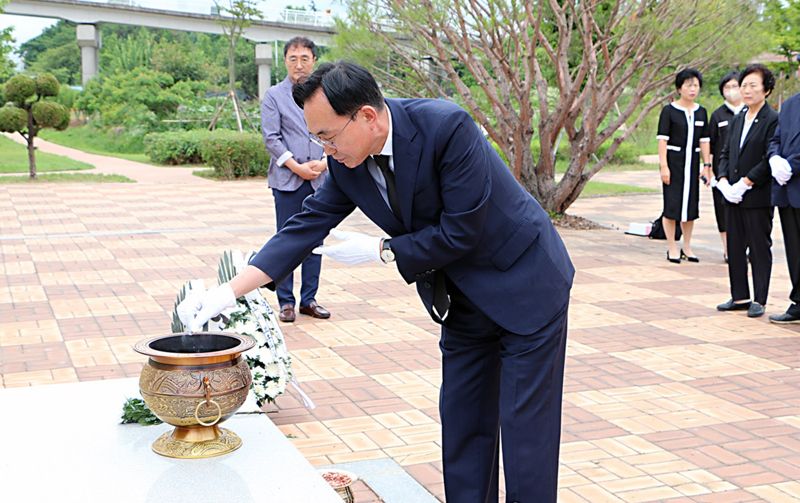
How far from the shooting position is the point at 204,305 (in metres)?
2.92

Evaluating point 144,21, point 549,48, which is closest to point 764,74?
Result: point 549,48

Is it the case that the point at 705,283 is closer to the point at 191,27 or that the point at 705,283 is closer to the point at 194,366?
the point at 194,366

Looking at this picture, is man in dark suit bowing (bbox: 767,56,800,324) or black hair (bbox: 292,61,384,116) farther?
man in dark suit bowing (bbox: 767,56,800,324)

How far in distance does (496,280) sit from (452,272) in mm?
133

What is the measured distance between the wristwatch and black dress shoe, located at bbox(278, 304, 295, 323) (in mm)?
3688

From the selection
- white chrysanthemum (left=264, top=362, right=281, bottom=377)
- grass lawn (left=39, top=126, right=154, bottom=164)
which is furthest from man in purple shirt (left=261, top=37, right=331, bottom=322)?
grass lawn (left=39, top=126, right=154, bottom=164)

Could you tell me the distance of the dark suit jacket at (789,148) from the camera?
248 inches

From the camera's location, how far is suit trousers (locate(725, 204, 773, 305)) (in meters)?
6.80

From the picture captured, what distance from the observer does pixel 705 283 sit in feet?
26.3

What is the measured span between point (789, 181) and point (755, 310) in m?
0.97

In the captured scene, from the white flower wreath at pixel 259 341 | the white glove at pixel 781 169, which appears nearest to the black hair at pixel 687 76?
the white glove at pixel 781 169

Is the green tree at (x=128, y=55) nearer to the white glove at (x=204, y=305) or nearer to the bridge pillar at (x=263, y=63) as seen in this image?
the bridge pillar at (x=263, y=63)

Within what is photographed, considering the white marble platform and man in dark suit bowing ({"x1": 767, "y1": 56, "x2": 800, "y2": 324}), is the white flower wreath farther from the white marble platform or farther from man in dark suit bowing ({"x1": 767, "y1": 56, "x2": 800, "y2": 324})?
man in dark suit bowing ({"x1": 767, "y1": 56, "x2": 800, "y2": 324})

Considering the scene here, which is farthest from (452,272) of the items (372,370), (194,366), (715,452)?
(372,370)
